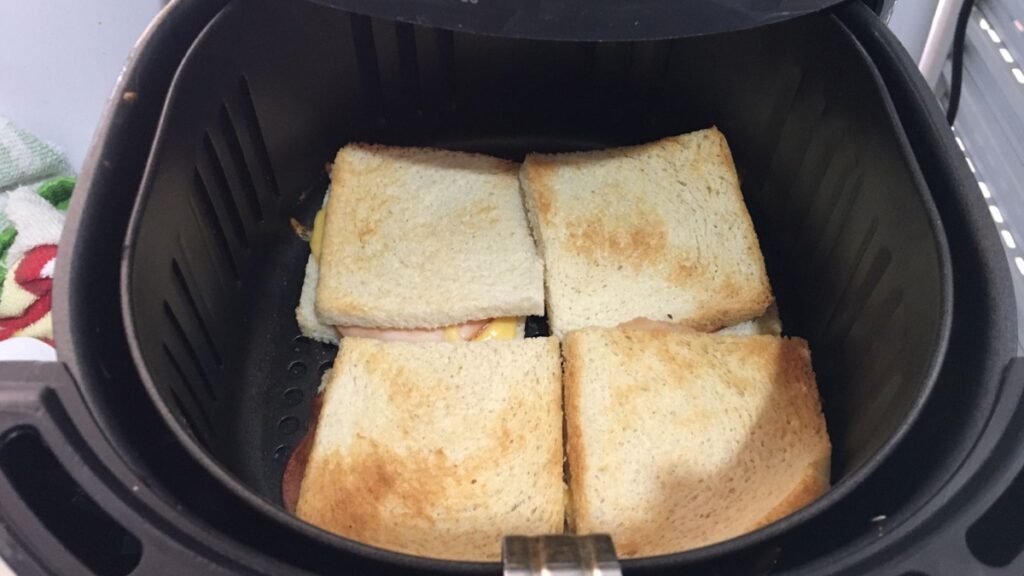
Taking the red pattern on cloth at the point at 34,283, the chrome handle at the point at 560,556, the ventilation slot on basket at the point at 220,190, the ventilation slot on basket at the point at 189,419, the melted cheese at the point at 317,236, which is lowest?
the red pattern on cloth at the point at 34,283

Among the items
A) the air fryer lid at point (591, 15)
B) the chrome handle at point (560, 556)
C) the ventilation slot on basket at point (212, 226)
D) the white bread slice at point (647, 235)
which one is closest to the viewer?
the chrome handle at point (560, 556)

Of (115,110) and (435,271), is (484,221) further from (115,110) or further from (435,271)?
(115,110)

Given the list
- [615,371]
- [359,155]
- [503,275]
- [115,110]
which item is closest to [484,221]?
[503,275]

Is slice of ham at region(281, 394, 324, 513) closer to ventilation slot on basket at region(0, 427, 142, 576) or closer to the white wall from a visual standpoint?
ventilation slot on basket at region(0, 427, 142, 576)

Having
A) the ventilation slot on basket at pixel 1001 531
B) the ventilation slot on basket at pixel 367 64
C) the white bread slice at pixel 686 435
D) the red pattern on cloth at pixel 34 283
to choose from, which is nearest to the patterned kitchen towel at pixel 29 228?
the red pattern on cloth at pixel 34 283

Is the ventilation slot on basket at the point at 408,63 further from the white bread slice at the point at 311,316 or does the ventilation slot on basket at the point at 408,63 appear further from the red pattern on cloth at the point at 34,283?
the red pattern on cloth at the point at 34,283

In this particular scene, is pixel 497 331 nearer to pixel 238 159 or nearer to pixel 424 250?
pixel 424 250

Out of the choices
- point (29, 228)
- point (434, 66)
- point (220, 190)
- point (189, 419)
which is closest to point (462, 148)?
point (434, 66)
